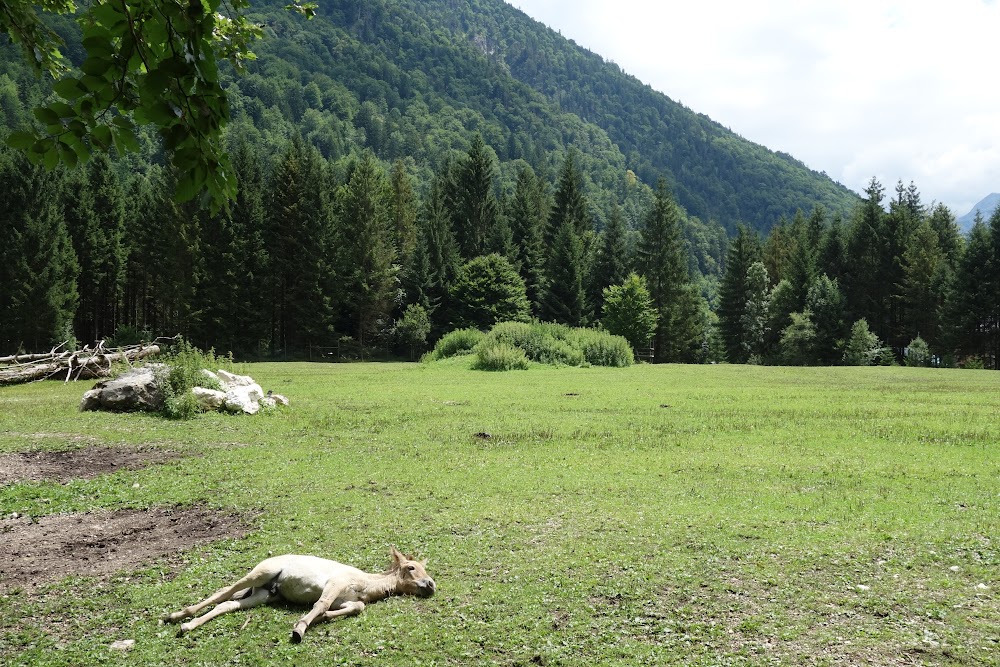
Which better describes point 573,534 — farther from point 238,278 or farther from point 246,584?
point 238,278

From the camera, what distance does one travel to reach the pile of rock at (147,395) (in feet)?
46.7

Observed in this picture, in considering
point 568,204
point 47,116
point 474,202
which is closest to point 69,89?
point 47,116

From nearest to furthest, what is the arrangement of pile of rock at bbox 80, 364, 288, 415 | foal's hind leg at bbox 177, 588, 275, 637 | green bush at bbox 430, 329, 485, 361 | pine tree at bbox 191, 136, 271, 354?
foal's hind leg at bbox 177, 588, 275, 637, pile of rock at bbox 80, 364, 288, 415, green bush at bbox 430, 329, 485, 361, pine tree at bbox 191, 136, 271, 354

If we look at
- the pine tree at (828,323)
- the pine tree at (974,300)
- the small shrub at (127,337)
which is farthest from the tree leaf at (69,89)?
the pine tree at (828,323)

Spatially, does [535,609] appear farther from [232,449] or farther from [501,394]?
[501,394]

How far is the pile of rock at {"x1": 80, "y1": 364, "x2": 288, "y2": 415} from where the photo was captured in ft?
46.7

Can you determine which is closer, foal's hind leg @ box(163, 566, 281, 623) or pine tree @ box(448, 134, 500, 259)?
foal's hind leg @ box(163, 566, 281, 623)

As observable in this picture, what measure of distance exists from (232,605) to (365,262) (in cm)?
4695

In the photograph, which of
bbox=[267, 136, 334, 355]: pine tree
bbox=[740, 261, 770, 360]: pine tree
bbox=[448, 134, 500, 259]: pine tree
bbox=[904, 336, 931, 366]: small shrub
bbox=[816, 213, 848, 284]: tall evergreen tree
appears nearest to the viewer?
bbox=[904, 336, 931, 366]: small shrub

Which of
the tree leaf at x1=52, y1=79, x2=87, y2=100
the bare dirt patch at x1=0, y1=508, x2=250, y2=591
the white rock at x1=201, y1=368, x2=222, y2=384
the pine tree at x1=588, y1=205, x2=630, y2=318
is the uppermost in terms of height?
the pine tree at x1=588, y1=205, x2=630, y2=318

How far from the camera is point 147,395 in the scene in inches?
561

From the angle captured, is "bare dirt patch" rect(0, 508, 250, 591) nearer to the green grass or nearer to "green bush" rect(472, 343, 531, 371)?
the green grass

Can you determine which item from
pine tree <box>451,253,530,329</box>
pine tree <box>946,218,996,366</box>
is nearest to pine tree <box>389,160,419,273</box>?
pine tree <box>451,253,530,329</box>

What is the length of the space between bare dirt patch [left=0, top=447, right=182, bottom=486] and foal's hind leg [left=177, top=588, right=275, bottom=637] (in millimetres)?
5338
